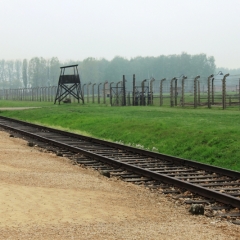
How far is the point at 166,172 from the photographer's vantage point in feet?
38.8

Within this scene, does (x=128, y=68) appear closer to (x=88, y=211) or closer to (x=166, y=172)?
(x=166, y=172)

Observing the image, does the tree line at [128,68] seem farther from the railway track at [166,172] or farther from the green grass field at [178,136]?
the railway track at [166,172]

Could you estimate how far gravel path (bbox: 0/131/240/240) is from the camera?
22.4 feet

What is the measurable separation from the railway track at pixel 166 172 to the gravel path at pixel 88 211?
504 millimetres

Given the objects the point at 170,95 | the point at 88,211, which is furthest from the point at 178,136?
the point at 170,95

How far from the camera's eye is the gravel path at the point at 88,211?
682 cm

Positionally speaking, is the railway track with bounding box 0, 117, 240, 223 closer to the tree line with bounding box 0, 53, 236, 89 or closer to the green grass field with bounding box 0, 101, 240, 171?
the green grass field with bounding box 0, 101, 240, 171

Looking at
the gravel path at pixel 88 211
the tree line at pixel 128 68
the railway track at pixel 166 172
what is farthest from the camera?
the tree line at pixel 128 68

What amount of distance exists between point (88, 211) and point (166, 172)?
4.08m

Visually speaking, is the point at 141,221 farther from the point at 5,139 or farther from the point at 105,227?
the point at 5,139

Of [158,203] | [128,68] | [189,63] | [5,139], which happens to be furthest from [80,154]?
[128,68]

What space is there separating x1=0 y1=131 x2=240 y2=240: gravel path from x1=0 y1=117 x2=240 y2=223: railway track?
50cm

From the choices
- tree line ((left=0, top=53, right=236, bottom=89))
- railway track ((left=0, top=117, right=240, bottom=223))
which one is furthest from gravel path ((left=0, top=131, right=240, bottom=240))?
tree line ((left=0, top=53, right=236, bottom=89))

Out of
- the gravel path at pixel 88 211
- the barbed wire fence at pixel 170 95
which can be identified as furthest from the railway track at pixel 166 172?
the barbed wire fence at pixel 170 95
